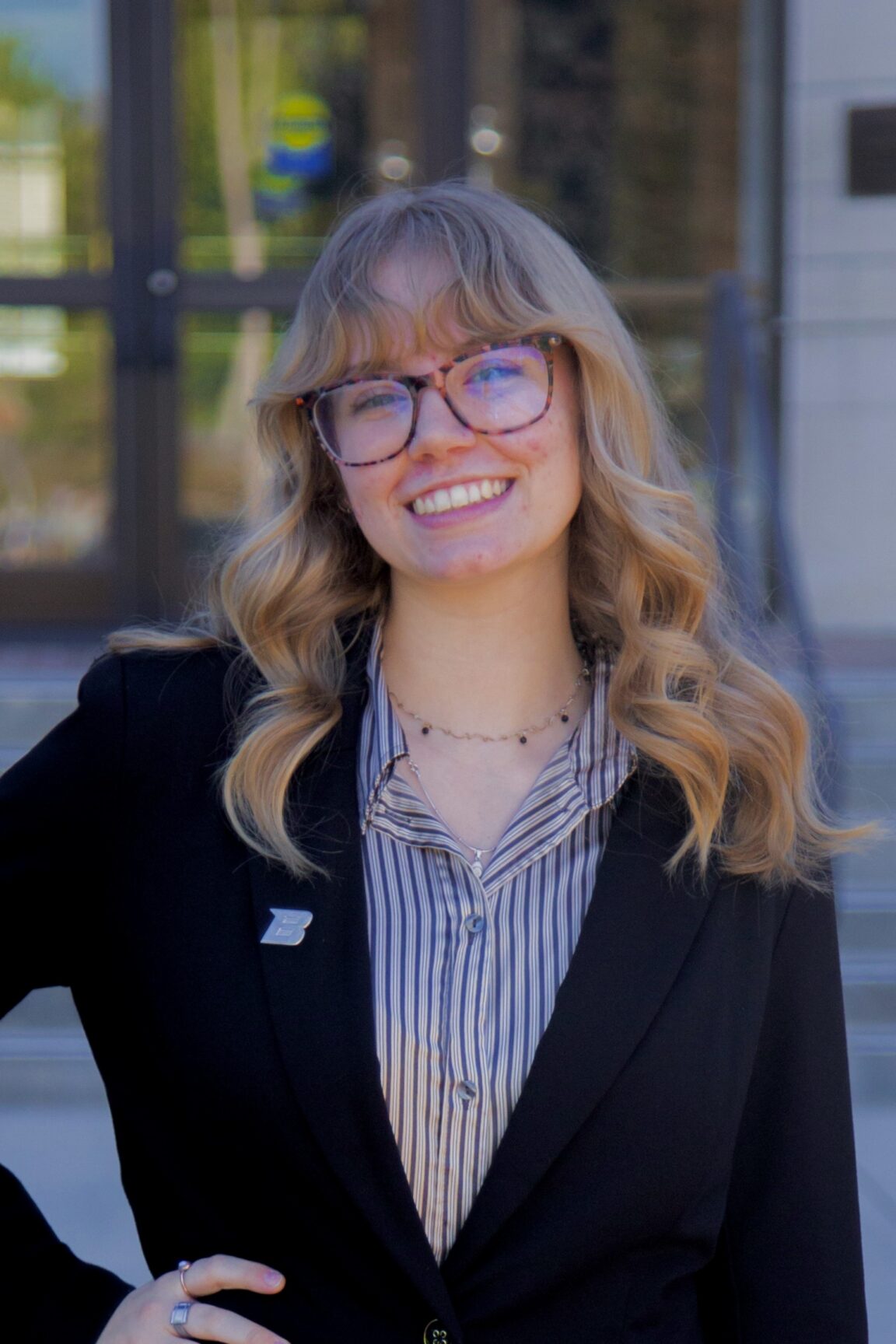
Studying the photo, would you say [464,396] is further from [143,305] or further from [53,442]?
[53,442]

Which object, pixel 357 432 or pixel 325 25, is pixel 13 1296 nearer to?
Result: pixel 357 432

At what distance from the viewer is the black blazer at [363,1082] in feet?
5.20

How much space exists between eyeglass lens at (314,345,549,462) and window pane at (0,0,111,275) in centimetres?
525

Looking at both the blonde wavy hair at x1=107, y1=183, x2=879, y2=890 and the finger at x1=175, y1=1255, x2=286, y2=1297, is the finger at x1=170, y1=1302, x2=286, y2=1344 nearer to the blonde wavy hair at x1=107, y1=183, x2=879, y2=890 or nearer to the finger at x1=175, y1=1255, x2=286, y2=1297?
the finger at x1=175, y1=1255, x2=286, y2=1297

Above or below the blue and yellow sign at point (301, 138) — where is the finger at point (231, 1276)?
below

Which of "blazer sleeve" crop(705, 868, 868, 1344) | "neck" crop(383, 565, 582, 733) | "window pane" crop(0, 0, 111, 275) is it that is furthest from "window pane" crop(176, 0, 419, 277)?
"blazer sleeve" crop(705, 868, 868, 1344)

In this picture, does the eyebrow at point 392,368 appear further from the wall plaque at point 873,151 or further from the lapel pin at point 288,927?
the wall plaque at point 873,151

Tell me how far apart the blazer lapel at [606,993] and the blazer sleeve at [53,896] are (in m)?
0.45

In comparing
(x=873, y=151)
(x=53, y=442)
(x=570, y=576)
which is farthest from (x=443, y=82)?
(x=570, y=576)

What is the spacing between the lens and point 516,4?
7266 mm

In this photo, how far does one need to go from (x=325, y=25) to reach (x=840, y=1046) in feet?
19.9

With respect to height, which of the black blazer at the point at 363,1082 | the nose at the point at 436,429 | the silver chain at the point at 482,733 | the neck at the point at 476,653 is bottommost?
the black blazer at the point at 363,1082

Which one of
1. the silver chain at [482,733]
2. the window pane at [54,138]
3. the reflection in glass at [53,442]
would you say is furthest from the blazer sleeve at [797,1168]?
the window pane at [54,138]

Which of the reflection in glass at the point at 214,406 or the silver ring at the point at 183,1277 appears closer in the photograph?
the silver ring at the point at 183,1277
